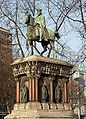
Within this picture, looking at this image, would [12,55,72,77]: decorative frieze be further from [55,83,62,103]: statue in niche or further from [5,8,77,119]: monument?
[55,83,62,103]: statue in niche

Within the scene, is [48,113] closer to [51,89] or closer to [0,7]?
[51,89]

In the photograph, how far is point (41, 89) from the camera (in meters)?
17.9

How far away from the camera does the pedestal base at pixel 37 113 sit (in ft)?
55.2

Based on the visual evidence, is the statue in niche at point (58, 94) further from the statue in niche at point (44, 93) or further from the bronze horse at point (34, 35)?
the bronze horse at point (34, 35)

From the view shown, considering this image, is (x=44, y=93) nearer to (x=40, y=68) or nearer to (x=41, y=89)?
(x=41, y=89)

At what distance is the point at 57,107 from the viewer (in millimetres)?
18156

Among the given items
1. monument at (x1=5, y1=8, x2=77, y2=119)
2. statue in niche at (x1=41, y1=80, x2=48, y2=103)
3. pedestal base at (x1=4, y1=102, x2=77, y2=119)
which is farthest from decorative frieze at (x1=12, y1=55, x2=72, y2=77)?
pedestal base at (x1=4, y1=102, x2=77, y2=119)

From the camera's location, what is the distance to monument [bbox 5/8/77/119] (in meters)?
17.3

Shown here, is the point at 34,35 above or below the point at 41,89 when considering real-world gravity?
above

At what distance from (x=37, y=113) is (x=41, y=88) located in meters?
1.50

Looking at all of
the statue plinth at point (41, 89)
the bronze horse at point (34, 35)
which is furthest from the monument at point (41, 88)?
the bronze horse at point (34, 35)

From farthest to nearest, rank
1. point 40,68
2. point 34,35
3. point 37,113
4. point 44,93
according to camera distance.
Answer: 1. point 34,35
2. point 44,93
3. point 40,68
4. point 37,113

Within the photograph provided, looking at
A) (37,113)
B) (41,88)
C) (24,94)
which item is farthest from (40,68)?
(37,113)

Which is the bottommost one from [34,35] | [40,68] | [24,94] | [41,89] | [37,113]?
[37,113]
